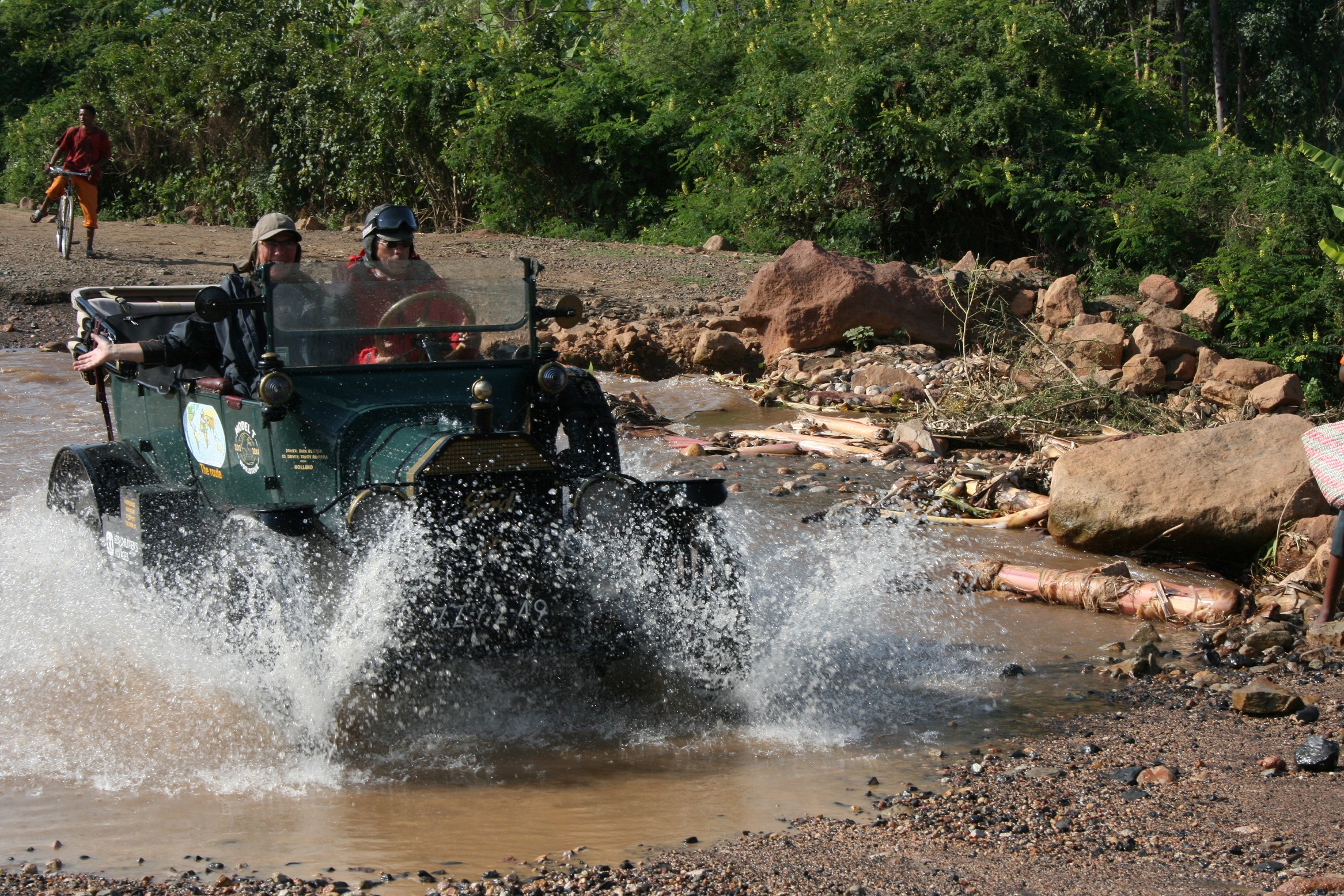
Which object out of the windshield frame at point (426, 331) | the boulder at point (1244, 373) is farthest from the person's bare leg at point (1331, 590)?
the boulder at point (1244, 373)

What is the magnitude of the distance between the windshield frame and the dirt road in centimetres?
700

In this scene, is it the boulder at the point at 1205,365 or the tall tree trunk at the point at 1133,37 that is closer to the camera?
the boulder at the point at 1205,365

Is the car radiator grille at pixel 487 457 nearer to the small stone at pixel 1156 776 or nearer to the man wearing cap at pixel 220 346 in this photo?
the man wearing cap at pixel 220 346

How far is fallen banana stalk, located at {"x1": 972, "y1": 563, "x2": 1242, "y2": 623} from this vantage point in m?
6.00

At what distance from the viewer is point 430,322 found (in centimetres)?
495

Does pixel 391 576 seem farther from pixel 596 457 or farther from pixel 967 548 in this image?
pixel 967 548

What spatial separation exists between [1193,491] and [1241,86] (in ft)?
81.8

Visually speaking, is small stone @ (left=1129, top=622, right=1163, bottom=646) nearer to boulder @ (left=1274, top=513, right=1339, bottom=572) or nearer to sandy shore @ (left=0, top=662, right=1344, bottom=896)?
sandy shore @ (left=0, top=662, right=1344, bottom=896)

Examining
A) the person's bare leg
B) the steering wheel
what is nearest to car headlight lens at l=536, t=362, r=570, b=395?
the steering wheel

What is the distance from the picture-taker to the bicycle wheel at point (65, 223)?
558 inches

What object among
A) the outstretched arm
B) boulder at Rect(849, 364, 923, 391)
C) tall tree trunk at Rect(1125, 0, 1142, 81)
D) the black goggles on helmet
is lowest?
boulder at Rect(849, 364, 923, 391)

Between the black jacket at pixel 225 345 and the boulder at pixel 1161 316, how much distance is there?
10.2m

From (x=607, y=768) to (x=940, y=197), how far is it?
526 inches

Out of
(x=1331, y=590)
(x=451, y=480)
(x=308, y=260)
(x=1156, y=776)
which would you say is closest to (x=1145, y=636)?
Answer: (x=1331, y=590)
